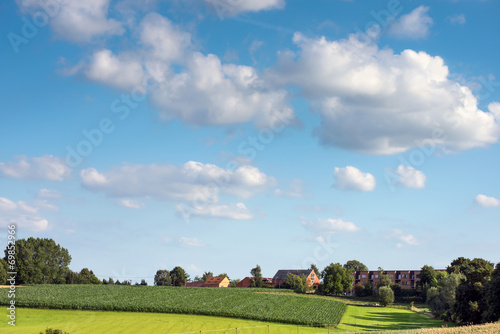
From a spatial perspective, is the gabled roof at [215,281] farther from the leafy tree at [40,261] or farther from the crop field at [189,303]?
the crop field at [189,303]

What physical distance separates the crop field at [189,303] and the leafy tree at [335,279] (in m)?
28.0

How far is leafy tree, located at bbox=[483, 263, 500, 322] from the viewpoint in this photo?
53.5m

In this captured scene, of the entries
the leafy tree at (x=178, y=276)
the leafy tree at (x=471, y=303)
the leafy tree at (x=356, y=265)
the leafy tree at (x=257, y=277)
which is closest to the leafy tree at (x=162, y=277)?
the leafy tree at (x=178, y=276)

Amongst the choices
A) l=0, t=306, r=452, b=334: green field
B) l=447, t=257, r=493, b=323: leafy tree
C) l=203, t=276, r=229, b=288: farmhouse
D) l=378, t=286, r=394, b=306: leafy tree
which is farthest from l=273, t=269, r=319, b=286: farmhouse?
Answer: l=447, t=257, r=493, b=323: leafy tree

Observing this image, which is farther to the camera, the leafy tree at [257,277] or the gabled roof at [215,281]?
the gabled roof at [215,281]

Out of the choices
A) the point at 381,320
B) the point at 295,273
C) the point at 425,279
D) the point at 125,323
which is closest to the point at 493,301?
the point at 381,320

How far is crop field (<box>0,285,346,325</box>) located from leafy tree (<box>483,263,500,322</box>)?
21212 millimetres

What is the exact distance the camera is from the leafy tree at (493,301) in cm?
5350

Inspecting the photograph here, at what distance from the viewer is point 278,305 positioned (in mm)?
80750

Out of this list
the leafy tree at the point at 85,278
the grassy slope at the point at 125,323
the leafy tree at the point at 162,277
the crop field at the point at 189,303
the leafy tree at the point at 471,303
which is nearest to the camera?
the grassy slope at the point at 125,323

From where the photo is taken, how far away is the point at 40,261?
5138 inches

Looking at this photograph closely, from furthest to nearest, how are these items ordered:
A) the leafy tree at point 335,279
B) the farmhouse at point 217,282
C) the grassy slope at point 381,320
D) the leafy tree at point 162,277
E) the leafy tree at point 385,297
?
the leafy tree at point 162,277, the farmhouse at point 217,282, the leafy tree at point 335,279, the leafy tree at point 385,297, the grassy slope at point 381,320

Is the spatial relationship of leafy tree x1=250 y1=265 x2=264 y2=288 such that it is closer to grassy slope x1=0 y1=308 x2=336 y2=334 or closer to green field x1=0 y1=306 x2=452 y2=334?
green field x1=0 y1=306 x2=452 y2=334

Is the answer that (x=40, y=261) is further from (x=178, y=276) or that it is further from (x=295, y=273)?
(x=295, y=273)
